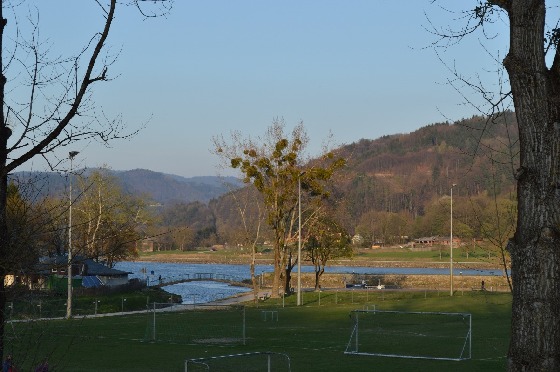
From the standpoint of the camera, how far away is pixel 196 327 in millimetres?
35875

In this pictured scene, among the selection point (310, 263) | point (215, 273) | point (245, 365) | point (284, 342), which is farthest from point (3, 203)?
point (310, 263)

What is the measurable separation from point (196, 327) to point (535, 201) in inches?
1181

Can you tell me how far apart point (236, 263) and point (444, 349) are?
16307 cm

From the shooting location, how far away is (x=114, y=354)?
27.8 metres

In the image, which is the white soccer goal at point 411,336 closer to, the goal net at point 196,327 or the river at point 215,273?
the goal net at point 196,327

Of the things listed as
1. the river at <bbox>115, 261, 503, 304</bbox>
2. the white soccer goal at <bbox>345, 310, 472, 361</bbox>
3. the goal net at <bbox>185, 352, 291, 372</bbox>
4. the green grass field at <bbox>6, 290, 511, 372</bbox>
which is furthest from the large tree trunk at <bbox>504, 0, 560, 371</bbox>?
the river at <bbox>115, 261, 503, 304</bbox>

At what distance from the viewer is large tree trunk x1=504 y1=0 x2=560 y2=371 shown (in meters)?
6.74

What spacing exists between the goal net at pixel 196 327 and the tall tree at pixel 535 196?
77.1 feet

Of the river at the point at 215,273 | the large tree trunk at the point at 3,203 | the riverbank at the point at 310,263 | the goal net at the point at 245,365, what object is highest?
the large tree trunk at the point at 3,203

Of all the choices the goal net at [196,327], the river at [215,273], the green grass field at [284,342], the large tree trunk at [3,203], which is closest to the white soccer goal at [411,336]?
the green grass field at [284,342]

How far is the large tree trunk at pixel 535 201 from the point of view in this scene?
6.74 metres

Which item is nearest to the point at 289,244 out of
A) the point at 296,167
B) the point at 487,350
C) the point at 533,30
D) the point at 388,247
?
the point at 296,167

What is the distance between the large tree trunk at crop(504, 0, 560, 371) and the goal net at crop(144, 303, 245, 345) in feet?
77.1

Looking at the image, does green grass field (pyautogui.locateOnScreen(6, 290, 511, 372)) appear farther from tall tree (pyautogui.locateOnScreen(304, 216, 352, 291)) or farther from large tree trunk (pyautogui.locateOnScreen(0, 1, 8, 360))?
tall tree (pyautogui.locateOnScreen(304, 216, 352, 291))
